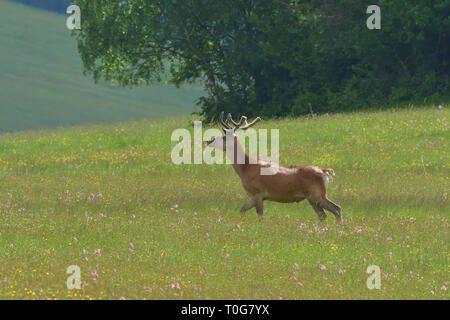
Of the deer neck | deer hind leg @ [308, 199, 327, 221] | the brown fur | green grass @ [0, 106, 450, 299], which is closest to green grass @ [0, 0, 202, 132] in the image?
green grass @ [0, 106, 450, 299]

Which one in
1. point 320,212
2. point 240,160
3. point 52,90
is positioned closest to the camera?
point 320,212

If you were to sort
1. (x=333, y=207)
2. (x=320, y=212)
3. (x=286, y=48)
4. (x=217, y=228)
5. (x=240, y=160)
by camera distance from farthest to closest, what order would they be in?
(x=286, y=48)
(x=240, y=160)
(x=320, y=212)
(x=333, y=207)
(x=217, y=228)

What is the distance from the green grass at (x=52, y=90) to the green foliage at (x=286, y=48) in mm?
54066

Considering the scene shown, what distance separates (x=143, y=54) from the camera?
1756 inches

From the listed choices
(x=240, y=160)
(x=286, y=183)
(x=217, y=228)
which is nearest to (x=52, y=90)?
(x=240, y=160)

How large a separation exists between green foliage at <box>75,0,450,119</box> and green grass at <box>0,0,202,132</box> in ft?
177

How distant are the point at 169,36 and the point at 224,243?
32192 mm

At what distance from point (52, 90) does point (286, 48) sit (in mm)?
97327

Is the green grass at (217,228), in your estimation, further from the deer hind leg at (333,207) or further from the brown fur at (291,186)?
the brown fur at (291,186)

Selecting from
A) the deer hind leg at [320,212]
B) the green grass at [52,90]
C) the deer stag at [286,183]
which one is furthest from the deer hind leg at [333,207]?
the green grass at [52,90]

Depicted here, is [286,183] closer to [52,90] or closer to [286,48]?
[286,48]

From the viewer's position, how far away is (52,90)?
13050 cm
